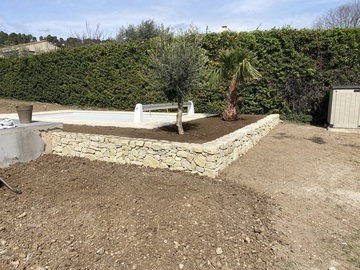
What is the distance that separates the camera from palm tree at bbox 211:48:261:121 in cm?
775

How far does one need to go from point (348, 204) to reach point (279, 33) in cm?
715

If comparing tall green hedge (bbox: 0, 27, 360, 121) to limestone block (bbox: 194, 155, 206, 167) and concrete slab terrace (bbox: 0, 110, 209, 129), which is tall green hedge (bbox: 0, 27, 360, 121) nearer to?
concrete slab terrace (bbox: 0, 110, 209, 129)

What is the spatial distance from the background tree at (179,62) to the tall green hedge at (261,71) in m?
0.39

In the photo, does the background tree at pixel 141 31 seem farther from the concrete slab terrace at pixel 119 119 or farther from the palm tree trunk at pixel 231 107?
the palm tree trunk at pixel 231 107

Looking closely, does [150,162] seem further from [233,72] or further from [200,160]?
[233,72]

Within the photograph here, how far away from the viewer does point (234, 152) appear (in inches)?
210

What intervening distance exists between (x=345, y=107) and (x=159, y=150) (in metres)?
6.11

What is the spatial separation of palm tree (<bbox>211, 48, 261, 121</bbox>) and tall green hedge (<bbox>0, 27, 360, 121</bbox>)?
909 millimetres

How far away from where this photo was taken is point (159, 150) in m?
4.79

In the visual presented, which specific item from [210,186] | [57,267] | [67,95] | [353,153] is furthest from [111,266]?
[67,95]

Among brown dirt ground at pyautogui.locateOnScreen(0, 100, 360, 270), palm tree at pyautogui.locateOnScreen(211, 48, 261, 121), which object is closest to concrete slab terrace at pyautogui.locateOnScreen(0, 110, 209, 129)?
palm tree at pyautogui.locateOnScreen(211, 48, 261, 121)

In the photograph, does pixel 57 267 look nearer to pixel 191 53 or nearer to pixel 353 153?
pixel 191 53

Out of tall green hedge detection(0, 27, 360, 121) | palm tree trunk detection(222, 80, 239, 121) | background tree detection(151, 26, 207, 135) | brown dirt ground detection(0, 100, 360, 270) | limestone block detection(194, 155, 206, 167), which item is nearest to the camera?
brown dirt ground detection(0, 100, 360, 270)

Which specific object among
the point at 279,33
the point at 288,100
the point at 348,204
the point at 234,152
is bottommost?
the point at 348,204
